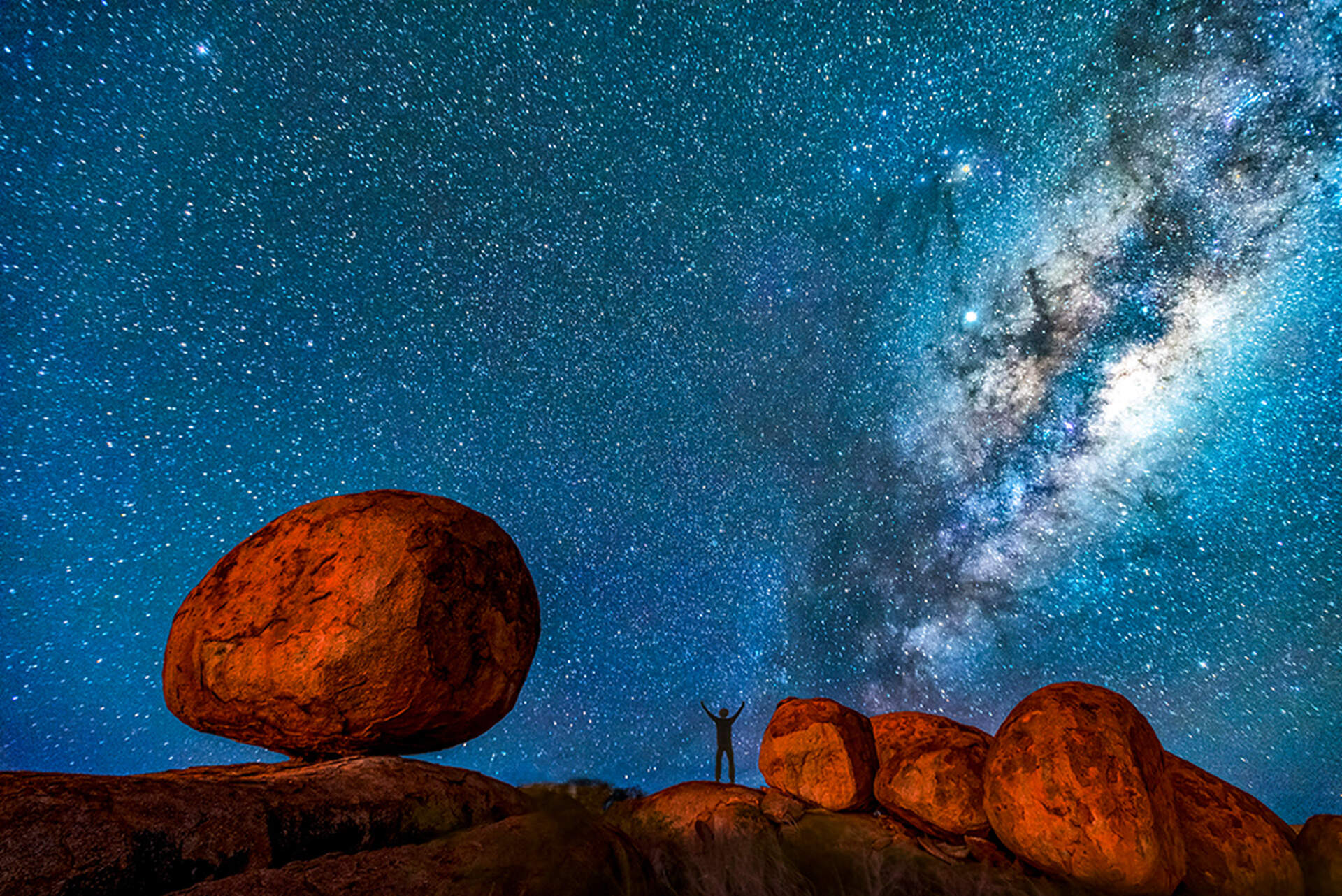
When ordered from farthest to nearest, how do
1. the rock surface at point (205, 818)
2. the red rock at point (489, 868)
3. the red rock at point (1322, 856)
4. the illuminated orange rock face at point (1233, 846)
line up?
the red rock at point (1322, 856), the illuminated orange rock face at point (1233, 846), the red rock at point (489, 868), the rock surface at point (205, 818)

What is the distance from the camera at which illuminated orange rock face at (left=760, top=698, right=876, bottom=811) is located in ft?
21.1

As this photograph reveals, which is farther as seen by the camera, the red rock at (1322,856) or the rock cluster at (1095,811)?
the red rock at (1322,856)

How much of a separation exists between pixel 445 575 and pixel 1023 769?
507 centimetres

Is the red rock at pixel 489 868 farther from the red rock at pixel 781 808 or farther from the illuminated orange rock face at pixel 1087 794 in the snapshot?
the illuminated orange rock face at pixel 1087 794

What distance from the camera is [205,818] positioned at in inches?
117

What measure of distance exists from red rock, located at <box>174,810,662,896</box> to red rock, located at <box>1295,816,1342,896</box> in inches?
229

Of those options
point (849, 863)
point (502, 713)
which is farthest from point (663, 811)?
Result: point (502, 713)

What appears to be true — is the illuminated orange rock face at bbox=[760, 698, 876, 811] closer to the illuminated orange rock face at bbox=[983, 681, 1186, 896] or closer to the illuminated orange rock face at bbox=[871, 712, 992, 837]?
the illuminated orange rock face at bbox=[871, 712, 992, 837]

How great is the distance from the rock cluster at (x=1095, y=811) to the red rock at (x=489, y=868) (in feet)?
9.60

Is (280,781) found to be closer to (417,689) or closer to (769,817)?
(417,689)

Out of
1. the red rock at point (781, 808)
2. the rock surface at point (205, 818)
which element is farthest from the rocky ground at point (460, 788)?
the red rock at point (781, 808)

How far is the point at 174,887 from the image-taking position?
2775mm

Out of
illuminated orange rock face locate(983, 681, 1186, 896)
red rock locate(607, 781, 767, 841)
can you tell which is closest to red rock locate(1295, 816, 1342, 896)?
illuminated orange rock face locate(983, 681, 1186, 896)

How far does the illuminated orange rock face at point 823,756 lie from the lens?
6.44 meters
